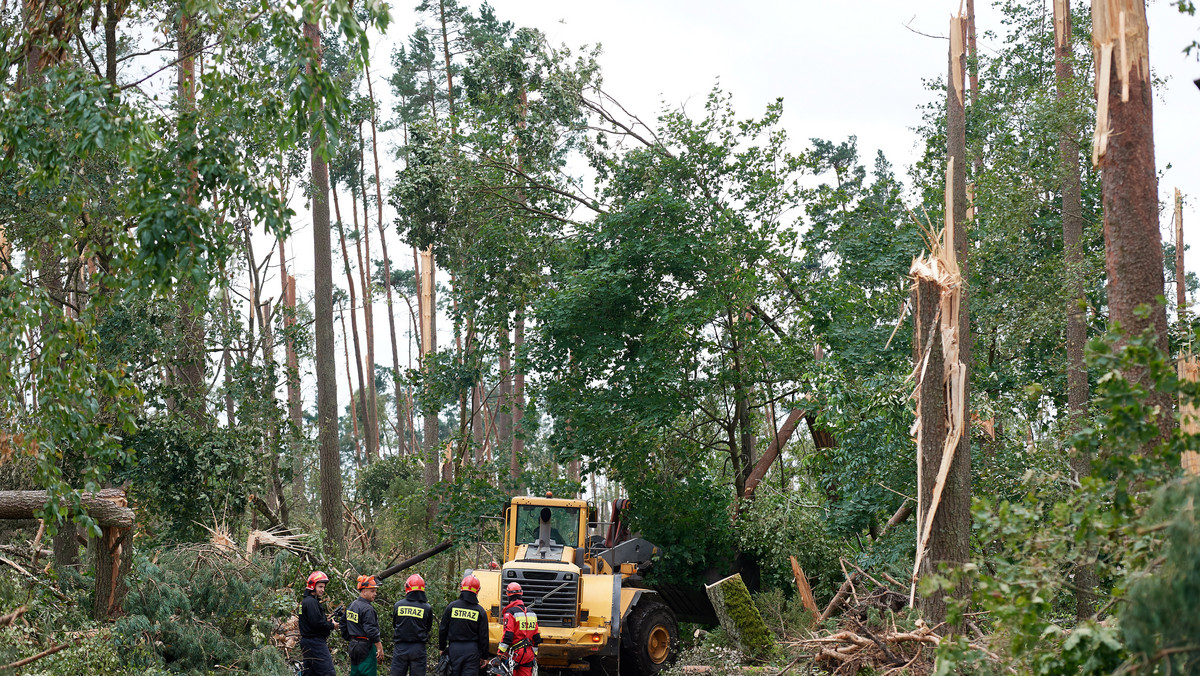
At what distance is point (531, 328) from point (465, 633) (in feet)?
25.5

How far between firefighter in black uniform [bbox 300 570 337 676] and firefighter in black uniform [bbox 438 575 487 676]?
4.01 ft

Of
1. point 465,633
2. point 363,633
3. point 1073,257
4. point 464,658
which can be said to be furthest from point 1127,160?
point 363,633

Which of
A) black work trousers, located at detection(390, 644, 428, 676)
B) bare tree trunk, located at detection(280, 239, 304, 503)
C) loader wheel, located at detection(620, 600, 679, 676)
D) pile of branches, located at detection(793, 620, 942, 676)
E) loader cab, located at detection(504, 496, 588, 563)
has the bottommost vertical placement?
loader wheel, located at detection(620, 600, 679, 676)

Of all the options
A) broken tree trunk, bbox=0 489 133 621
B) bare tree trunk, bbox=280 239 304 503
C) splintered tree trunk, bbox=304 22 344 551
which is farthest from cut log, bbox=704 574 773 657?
bare tree trunk, bbox=280 239 304 503

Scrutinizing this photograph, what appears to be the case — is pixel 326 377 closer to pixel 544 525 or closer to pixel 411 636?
pixel 544 525

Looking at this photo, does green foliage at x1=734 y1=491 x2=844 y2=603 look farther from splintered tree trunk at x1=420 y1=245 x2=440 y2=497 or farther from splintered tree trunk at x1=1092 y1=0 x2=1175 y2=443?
splintered tree trunk at x1=420 y1=245 x2=440 y2=497

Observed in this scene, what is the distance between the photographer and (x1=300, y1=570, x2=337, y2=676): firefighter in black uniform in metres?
9.94

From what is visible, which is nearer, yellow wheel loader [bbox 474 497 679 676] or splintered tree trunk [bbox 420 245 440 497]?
yellow wheel loader [bbox 474 497 679 676]

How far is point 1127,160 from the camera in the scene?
27.0ft

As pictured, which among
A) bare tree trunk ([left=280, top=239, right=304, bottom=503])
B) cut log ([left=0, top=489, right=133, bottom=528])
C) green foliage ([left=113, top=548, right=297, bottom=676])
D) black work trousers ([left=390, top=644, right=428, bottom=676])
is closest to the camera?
cut log ([left=0, top=489, right=133, bottom=528])

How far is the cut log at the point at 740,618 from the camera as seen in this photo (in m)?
12.3

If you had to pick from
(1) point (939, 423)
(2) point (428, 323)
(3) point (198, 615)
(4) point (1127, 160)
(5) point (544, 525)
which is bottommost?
(3) point (198, 615)

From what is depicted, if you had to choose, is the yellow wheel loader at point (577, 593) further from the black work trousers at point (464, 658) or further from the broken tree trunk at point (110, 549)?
the broken tree trunk at point (110, 549)

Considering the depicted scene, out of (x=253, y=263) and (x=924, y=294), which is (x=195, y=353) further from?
(x=924, y=294)
